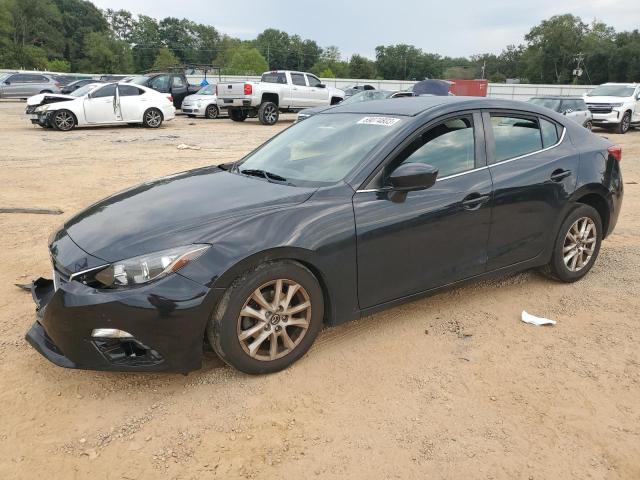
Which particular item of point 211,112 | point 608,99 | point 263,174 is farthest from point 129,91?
point 608,99

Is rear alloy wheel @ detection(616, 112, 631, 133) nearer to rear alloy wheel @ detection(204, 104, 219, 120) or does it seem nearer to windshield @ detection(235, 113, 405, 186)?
rear alloy wheel @ detection(204, 104, 219, 120)

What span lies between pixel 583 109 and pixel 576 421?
17.3 m

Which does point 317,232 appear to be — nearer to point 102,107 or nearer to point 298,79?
point 102,107

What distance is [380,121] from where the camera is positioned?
369 centimetres

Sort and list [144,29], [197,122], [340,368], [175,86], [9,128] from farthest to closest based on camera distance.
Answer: [144,29] < [175,86] < [197,122] < [9,128] < [340,368]

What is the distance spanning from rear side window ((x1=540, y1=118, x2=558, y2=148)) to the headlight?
3036 mm

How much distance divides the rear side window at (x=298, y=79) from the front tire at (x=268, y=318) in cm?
1795

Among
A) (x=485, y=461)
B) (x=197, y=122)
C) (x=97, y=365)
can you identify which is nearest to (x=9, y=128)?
(x=197, y=122)

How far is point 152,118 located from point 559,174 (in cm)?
1556

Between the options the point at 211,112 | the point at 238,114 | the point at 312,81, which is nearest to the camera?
the point at 312,81

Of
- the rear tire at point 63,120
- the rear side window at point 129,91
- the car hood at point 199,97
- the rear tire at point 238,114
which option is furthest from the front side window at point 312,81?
the rear tire at point 63,120

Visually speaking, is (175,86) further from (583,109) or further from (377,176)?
(377,176)

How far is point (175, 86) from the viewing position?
75.0ft

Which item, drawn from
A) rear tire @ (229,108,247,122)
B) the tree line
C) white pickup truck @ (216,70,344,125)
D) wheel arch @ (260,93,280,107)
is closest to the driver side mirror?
white pickup truck @ (216,70,344,125)
